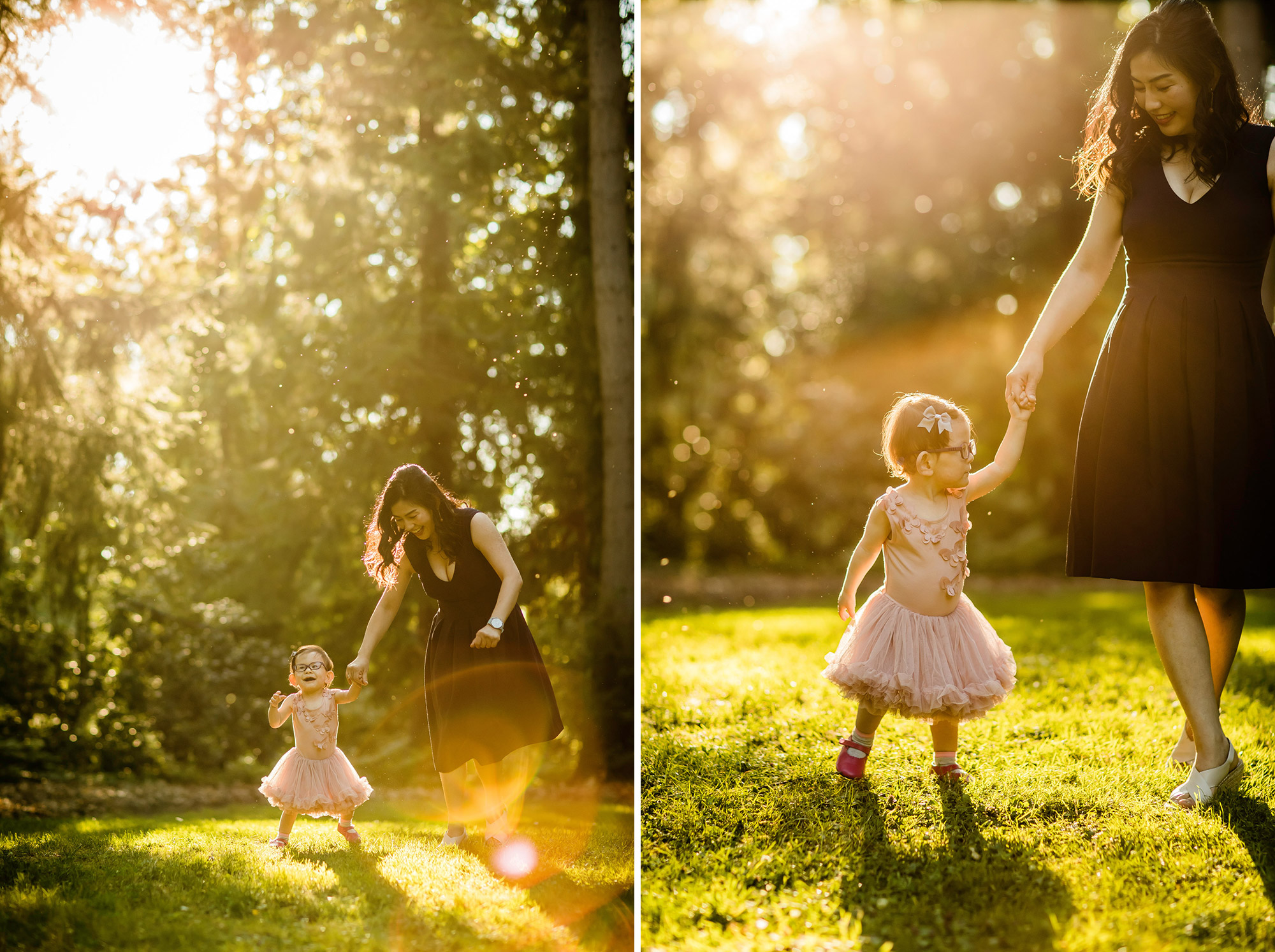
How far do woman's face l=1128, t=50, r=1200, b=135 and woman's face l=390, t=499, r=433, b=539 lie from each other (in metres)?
2.39

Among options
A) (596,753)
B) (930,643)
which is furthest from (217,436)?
(930,643)

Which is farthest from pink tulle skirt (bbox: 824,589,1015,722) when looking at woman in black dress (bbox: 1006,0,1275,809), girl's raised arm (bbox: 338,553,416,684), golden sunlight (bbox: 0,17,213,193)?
golden sunlight (bbox: 0,17,213,193)

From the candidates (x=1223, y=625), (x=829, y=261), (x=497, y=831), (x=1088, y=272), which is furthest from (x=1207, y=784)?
(x=829, y=261)

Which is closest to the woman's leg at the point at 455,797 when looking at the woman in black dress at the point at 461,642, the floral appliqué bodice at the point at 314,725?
the woman in black dress at the point at 461,642

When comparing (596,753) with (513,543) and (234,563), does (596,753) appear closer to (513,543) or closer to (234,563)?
(513,543)

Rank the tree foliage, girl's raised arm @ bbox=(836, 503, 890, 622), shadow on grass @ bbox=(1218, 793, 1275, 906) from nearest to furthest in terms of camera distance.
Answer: shadow on grass @ bbox=(1218, 793, 1275, 906)
girl's raised arm @ bbox=(836, 503, 890, 622)
the tree foliage

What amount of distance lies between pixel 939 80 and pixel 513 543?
23.2 feet

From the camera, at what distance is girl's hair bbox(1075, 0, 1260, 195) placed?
2.54m

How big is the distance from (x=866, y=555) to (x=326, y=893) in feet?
5.76

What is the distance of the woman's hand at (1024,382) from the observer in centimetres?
246

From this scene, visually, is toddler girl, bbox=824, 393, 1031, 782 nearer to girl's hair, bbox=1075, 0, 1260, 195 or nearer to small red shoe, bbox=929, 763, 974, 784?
small red shoe, bbox=929, 763, 974, 784

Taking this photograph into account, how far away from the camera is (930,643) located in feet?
8.02

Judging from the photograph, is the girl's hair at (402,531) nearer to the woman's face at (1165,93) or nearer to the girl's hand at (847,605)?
the girl's hand at (847,605)

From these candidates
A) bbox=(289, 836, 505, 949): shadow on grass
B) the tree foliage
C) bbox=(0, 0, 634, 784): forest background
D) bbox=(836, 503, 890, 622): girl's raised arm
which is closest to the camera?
bbox=(289, 836, 505, 949): shadow on grass
